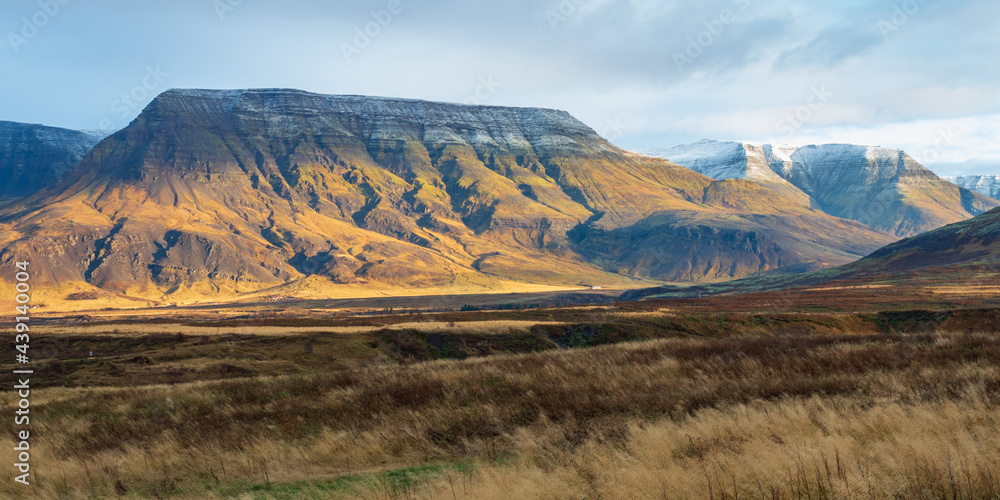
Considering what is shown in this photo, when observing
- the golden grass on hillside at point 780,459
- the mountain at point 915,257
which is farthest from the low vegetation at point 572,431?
the mountain at point 915,257

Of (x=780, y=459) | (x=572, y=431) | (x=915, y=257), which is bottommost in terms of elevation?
(x=572, y=431)

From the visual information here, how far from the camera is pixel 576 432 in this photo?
1191 centimetres

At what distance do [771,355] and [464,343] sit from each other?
23.6 meters

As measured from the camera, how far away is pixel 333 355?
120ft

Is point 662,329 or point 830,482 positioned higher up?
point 830,482

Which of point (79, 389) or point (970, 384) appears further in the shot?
point (79, 389)

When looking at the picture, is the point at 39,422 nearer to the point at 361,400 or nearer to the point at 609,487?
the point at 361,400

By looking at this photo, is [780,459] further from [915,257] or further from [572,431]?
[915,257]

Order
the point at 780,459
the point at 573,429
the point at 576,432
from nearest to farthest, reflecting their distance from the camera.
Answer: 1. the point at 780,459
2. the point at 576,432
3. the point at 573,429

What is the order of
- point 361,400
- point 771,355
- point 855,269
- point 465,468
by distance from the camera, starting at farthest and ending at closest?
point 855,269 < point 771,355 < point 361,400 < point 465,468

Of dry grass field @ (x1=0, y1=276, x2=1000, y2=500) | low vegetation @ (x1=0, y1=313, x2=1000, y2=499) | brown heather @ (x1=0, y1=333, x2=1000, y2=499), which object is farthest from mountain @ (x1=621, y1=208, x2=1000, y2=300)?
low vegetation @ (x1=0, y1=313, x2=1000, y2=499)

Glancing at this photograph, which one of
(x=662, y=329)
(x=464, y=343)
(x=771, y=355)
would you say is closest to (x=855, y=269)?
(x=662, y=329)

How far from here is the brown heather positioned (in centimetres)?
827

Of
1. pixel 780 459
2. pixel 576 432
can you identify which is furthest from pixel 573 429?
pixel 780 459
